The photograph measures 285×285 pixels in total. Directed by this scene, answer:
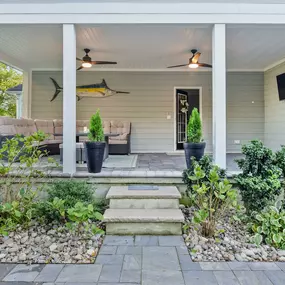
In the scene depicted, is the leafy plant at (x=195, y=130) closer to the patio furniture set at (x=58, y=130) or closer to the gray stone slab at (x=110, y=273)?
the patio furniture set at (x=58, y=130)

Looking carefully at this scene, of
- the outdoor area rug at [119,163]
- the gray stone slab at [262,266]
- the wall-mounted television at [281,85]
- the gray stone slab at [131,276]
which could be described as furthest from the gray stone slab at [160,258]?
the wall-mounted television at [281,85]

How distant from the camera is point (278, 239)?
2.56m

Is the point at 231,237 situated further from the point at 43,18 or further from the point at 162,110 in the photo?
the point at 162,110

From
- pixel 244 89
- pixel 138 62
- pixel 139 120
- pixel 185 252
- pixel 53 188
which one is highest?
pixel 138 62

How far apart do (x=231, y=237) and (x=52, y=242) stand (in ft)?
6.50

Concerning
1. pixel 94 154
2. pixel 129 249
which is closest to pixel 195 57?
pixel 94 154

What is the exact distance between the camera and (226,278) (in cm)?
204

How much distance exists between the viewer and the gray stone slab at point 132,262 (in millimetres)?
2193

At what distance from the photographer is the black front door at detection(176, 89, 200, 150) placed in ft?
25.1

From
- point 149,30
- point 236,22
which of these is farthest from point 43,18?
point 236,22

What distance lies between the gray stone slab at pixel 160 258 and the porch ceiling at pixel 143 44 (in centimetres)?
315

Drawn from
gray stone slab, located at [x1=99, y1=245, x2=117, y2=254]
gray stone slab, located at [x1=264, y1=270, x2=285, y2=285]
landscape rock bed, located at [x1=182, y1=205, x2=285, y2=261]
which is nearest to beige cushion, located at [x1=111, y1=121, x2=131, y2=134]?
landscape rock bed, located at [x1=182, y1=205, x2=285, y2=261]

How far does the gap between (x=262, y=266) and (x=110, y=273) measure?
1.36 meters

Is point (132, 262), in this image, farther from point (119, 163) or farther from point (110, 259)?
point (119, 163)
